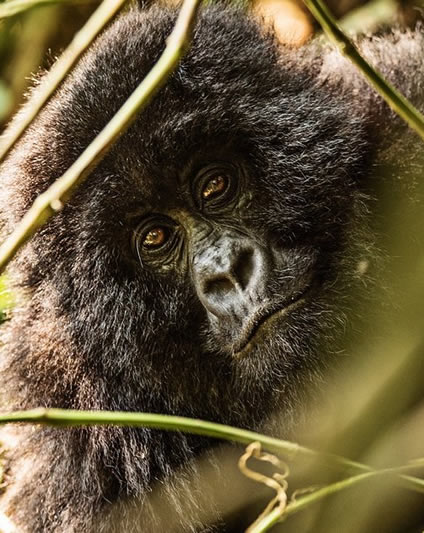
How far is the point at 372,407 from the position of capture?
2.37 metres

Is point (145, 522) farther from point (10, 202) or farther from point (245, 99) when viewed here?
point (245, 99)

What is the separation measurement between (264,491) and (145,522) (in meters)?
0.38

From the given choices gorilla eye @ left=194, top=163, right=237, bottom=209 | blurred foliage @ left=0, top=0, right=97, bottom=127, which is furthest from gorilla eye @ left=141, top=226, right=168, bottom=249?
blurred foliage @ left=0, top=0, right=97, bottom=127

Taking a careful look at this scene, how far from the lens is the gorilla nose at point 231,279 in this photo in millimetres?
2264

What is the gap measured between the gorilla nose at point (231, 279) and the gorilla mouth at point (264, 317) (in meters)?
0.04

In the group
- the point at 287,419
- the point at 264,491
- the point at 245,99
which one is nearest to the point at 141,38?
the point at 245,99

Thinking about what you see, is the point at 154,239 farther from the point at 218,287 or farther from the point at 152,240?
the point at 218,287

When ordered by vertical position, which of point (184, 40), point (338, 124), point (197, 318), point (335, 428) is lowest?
point (335, 428)

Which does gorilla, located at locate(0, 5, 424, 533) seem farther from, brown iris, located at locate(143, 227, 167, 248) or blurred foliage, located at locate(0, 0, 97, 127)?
blurred foliage, located at locate(0, 0, 97, 127)

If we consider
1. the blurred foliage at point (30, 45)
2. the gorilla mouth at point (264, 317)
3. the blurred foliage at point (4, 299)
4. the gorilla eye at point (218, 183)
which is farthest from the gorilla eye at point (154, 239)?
the blurred foliage at point (30, 45)

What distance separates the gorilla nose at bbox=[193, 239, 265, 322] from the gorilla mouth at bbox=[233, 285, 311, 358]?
0.04 metres

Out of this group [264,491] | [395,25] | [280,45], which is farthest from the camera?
[395,25]

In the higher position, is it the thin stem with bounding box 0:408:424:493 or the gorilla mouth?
the thin stem with bounding box 0:408:424:493

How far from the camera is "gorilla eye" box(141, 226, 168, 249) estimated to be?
2523 mm
